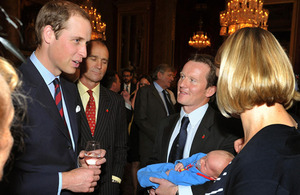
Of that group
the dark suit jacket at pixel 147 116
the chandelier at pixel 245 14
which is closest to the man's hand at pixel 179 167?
the dark suit jacket at pixel 147 116

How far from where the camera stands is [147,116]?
4.34m

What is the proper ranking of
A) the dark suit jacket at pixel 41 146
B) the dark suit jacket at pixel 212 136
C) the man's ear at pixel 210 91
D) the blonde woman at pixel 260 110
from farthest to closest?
1. the man's ear at pixel 210 91
2. the dark suit jacket at pixel 212 136
3. the dark suit jacket at pixel 41 146
4. the blonde woman at pixel 260 110

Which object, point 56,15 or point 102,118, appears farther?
point 102,118

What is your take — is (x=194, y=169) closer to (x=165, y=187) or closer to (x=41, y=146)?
(x=165, y=187)

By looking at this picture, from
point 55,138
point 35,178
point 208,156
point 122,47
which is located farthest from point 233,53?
point 122,47

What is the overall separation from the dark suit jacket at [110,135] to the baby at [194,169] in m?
0.44

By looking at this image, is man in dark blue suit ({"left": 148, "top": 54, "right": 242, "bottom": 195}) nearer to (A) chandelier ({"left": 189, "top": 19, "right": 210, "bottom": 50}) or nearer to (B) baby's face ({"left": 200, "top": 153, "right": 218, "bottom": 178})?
(B) baby's face ({"left": 200, "top": 153, "right": 218, "bottom": 178})

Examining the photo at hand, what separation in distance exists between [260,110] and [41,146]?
1.20 meters

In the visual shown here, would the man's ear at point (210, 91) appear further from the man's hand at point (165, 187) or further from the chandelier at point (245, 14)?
the chandelier at point (245, 14)

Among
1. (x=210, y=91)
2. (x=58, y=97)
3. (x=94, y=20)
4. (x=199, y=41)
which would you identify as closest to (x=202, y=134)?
(x=210, y=91)

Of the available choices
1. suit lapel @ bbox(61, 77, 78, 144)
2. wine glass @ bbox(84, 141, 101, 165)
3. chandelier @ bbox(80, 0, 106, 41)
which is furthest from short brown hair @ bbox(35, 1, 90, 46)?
chandelier @ bbox(80, 0, 106, 41)

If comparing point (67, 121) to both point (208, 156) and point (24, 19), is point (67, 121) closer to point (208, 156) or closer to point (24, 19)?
point (208, 156)

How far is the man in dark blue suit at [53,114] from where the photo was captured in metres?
1.43

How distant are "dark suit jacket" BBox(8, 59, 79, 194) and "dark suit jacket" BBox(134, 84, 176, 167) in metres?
2.61
